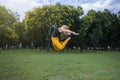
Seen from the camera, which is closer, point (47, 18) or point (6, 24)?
point (47, 18)

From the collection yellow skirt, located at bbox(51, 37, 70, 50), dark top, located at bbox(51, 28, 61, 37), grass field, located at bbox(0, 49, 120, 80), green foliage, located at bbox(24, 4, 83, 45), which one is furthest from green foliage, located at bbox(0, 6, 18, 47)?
dark top, located at bbox(51, 28, 61, 37)

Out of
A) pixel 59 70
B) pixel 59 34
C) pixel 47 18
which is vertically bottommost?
pixel 59 70

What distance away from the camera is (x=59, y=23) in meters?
18.0

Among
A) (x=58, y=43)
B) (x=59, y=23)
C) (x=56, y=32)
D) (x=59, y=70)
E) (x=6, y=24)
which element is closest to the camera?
(x=56, y=32)

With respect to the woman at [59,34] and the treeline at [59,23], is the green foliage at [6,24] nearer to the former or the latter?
the treeline at [59,23]

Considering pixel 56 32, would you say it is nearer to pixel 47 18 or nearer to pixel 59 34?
pixel 59 34

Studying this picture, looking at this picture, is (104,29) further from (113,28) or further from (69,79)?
(69,79)

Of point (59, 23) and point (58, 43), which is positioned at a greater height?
point (59, 23)

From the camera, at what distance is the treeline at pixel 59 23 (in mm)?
18297

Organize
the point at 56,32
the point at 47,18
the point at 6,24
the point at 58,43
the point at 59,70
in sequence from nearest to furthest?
the point at 56,32 → the point at 58,43 → the point at 59,70 → the point at 47,18 → the point at 6,24

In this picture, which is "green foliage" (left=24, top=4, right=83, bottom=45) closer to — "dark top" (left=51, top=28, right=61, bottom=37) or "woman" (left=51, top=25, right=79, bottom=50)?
"woman" (left=51, top=25, right=79, bottom=50)

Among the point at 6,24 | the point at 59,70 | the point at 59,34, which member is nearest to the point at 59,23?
the point at 59,70

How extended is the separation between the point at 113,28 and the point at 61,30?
2195 centimetres

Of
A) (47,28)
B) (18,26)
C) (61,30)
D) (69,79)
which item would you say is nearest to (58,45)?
(61,30)
